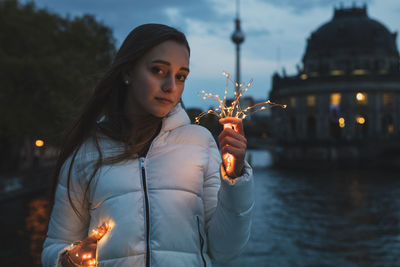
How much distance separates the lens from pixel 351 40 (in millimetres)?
68938

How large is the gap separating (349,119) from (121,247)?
204ft

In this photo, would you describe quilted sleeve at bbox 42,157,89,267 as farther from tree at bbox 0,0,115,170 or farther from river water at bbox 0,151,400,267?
tree at bbox 0,0,115,170

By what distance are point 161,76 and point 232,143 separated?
638 mm

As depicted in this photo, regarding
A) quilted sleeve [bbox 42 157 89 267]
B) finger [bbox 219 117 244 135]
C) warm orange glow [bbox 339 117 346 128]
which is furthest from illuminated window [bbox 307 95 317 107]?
finger [bbox 219 117 244 135]

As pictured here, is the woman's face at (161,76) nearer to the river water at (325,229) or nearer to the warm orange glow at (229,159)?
the warm orange glow at (229,159)

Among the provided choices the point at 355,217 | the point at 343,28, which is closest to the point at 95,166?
the point at 355,217

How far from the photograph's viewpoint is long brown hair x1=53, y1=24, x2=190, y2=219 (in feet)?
7.69

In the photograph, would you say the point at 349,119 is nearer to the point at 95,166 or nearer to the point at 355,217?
the point at 355,217

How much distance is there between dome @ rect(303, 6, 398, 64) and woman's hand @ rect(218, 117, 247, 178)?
71.1m

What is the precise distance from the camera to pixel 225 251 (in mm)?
2260

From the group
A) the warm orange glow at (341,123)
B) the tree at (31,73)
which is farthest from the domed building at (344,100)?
the tree at (31,73)

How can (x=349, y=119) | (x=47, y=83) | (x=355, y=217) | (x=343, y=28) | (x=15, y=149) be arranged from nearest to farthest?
(x=355, y=217), (x=47, y=83), (x=15, y=149), (x=349, y=119), (x=343, y=28)

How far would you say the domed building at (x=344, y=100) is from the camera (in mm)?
57312

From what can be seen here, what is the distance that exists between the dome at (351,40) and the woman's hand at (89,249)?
2805 inches
